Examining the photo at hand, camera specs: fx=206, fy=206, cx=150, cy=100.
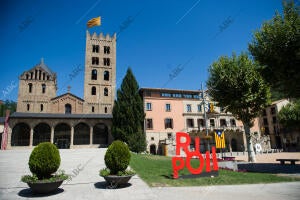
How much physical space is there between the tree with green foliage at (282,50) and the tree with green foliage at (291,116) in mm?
31239

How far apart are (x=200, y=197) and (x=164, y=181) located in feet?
9.10

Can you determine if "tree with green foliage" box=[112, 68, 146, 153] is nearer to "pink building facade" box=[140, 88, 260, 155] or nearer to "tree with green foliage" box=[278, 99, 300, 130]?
"pink building facade" box=[140, 88, 260, 155]

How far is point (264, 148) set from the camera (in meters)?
40.1

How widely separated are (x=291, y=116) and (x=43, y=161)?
45.8 m

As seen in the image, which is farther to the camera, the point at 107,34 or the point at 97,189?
the point at 107,34

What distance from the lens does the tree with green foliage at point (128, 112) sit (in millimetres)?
33312

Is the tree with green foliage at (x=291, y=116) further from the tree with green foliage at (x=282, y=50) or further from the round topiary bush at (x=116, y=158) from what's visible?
the round topiary bush at (x=116, y=158)

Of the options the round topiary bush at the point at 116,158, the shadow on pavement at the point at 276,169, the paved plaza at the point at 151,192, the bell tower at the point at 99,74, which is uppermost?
the bell tower at the point at 99,74

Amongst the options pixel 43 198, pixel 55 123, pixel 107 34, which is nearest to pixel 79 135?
pixel 55 123

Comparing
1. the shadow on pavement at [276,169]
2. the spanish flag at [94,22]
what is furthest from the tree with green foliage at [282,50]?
the spanish flag at [94,22]

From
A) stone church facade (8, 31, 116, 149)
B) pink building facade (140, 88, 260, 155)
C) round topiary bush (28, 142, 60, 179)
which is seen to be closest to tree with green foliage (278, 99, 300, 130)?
pink building facade (140, 88, 260, 155)

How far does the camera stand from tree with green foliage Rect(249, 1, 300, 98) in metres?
12.8

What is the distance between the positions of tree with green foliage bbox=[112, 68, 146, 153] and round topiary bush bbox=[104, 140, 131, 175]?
2309 centimetres

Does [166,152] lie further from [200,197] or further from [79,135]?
[200,197]
